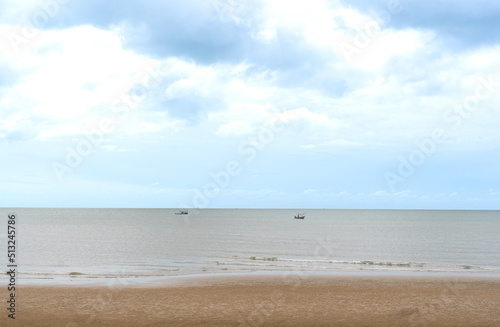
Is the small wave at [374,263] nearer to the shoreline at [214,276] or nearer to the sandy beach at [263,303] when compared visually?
the shoreline at [214,276]

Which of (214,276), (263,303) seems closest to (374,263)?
(214,276)

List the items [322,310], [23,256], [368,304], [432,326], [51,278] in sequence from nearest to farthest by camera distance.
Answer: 1. [432,326]
2. [322,310]
3. [368,304]
4. [51,278]
5. [23,256]

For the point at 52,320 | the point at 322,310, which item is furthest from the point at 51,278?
the point at 322,310

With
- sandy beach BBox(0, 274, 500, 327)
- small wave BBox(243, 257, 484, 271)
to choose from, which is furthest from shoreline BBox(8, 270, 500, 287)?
small wave BBox(243, 257, 484, 271)

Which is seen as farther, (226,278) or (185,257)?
(185,257)

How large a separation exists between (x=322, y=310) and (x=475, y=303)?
7.77 metres

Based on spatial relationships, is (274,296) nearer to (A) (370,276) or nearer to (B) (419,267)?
(A) (370,276)

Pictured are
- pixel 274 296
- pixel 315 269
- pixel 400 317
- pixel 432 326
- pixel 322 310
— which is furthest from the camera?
pixel 315 269

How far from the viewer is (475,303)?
67.5 ft

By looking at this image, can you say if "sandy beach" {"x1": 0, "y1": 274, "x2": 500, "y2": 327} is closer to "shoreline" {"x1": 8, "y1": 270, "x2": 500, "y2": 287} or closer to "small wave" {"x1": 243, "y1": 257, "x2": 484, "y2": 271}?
"shoreline" {"x1": 8, "y1": 270, "x2": 500, "y2": 287}

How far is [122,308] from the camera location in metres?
19.1

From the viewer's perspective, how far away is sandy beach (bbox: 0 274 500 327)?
17078 millimetres

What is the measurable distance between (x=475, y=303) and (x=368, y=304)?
524cm

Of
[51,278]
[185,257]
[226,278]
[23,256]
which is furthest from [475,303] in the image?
[23,256]
